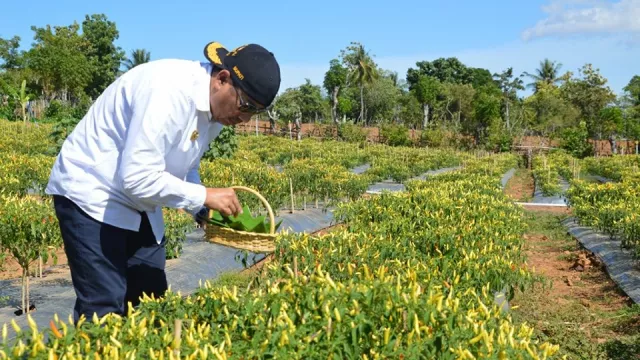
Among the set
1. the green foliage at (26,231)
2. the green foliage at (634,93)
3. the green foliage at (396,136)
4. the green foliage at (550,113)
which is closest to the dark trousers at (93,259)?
the green foliage at (26,231)

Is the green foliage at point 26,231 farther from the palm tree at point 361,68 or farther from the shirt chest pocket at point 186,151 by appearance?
the palm tree at point 361,68

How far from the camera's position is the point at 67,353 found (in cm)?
198

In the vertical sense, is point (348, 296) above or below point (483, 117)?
below

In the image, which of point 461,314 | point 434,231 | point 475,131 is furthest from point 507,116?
point 461,314

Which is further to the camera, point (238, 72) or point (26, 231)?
point (26, 231)

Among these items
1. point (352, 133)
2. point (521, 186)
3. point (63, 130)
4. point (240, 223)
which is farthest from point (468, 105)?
point (240, 223)

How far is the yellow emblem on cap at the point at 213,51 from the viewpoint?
2467 millimetres

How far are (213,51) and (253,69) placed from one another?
0.25 metres

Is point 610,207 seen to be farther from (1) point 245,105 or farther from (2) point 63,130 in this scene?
(2) point 63,130

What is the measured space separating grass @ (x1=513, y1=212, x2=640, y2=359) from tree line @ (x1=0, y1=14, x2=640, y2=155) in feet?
80.0

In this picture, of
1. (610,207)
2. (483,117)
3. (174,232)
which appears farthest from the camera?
(483,117)

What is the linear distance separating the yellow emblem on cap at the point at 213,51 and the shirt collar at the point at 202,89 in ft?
0.22

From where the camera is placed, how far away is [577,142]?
110 feet

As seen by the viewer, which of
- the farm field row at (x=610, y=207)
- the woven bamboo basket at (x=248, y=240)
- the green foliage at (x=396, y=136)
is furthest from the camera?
the green foliage at (x=396, y=136)
